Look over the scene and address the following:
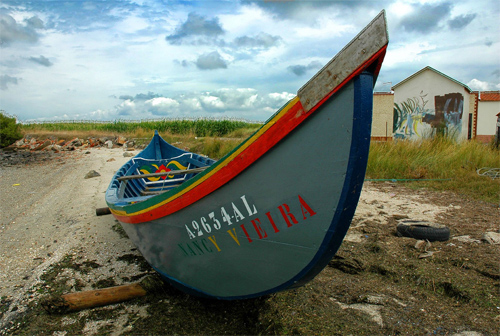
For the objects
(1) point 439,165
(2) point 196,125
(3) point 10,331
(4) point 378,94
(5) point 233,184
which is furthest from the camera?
(2) point 196,125

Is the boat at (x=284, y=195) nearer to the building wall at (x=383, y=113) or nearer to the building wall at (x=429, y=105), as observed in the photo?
the building wall at (x=429, y=105)

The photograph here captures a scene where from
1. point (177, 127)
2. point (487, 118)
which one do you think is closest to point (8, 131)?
point (177, 127)

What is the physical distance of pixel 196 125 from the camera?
1185 inches

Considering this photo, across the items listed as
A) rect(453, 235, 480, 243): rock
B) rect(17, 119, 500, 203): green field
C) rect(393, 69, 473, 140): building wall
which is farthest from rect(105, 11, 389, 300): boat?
rect(393, 69, 473, 140): building wall

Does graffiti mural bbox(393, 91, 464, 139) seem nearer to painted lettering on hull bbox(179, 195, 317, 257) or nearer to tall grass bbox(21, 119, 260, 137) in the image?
tall grass bbox(21, 119, 260, 137)

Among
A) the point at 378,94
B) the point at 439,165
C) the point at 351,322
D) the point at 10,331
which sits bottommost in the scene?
the point at 10,331

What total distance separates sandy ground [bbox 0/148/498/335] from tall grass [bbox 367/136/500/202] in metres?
0.99

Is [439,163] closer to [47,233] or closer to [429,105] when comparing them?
[47,233]

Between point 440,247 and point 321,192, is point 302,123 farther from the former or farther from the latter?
point 440,247

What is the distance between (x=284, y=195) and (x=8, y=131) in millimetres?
29341

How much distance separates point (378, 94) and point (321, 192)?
60.9 feet

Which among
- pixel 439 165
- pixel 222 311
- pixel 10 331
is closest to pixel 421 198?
pixel 439 165

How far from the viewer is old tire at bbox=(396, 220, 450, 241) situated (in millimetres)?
4348

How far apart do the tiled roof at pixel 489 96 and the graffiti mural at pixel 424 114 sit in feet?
29.3
